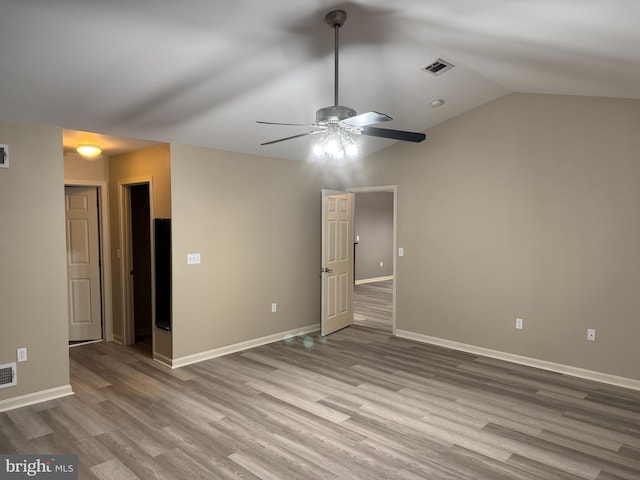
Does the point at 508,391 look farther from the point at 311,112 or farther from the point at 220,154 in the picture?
the point at 220,154

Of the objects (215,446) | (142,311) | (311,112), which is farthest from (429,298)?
(142,311)

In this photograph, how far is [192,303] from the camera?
4.80 meters

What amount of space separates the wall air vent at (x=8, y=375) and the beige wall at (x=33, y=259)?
1.5 inches

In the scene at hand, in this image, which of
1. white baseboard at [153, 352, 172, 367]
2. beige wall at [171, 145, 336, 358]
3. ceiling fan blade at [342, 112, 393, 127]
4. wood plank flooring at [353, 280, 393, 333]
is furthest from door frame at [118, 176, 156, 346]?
ceiling fan blade at [342, 112, 393, 127]

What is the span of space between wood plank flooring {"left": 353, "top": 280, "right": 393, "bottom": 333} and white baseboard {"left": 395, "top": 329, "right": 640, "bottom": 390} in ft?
2.10

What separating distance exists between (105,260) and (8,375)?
7.30 feet

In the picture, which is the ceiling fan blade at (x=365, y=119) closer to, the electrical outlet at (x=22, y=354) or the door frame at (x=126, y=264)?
the electrical outlet at (x=22, y=354)

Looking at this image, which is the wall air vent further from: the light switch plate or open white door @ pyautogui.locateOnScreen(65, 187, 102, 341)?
open white door @ pyautogui.locateOnScreen(65, 187, 102, 341)

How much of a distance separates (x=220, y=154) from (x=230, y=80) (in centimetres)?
163

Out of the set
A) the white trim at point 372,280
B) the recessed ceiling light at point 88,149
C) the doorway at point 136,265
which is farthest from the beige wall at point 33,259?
the white trim at point 372,280

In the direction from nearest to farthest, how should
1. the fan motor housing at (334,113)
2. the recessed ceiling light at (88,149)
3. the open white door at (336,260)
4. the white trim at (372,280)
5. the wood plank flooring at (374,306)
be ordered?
the fan motor housing at (334,113) → the recessed ceiling light at (88,149) → the open white door at (336,260) → the wood plank flooring at (374,306) → the white trim at (372,280)

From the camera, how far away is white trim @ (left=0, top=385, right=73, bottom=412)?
3.62 metres

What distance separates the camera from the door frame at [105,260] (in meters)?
5.63

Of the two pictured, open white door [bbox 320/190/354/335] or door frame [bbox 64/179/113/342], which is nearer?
door frame [bbox 64/179/113/342]
